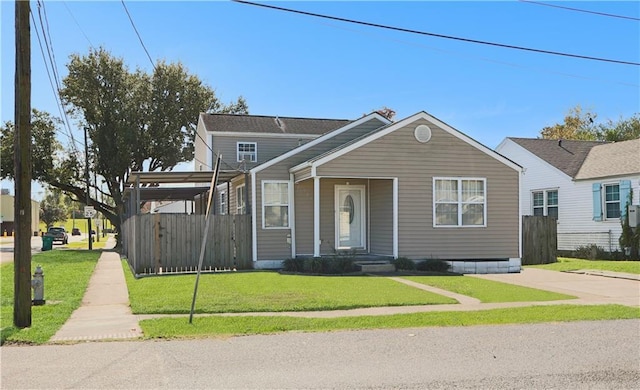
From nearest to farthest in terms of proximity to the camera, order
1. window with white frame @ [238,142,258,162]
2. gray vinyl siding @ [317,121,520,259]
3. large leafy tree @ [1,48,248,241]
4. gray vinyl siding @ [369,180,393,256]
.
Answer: gray vinyl siding @ [317,121,520,259] → gray vinyl siding @ [369,180,393,256] → window with white frame @ [238,142,258,162] → large leafy tree @ [1,48,248,241]

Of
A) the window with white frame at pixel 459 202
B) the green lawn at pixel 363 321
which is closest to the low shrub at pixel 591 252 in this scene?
the window with white frame at pixel 459 202

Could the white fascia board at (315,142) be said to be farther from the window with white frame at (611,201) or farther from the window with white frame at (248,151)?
the window with white frame at (611,201)

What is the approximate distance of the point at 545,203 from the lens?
26.8m

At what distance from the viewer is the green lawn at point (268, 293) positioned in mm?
11063

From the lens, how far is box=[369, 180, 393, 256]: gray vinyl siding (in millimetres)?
19047

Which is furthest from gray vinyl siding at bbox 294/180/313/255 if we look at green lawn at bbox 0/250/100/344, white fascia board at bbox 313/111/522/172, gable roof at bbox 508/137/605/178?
gable roof at bbox 508/137/605/178

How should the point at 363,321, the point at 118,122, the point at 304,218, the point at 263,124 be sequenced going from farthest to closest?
the point at 118,122
the point at 263,124
the point at 304,218
the point at 363,321

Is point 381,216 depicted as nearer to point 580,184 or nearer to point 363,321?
point 363,321

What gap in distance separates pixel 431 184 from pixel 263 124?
A: 12.4 m

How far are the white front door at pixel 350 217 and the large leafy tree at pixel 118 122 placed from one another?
808 inches

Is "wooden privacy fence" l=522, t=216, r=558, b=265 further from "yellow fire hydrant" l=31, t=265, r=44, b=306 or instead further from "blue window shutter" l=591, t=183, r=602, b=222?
"yellow fire hydrant" l=31, t=265, r=44, b=306

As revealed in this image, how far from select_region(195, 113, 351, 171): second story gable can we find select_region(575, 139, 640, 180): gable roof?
12.4 meters

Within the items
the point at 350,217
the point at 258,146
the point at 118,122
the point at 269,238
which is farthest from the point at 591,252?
the point at 118,122

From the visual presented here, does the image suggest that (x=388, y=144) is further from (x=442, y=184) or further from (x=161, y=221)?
(x=161, y=221)
